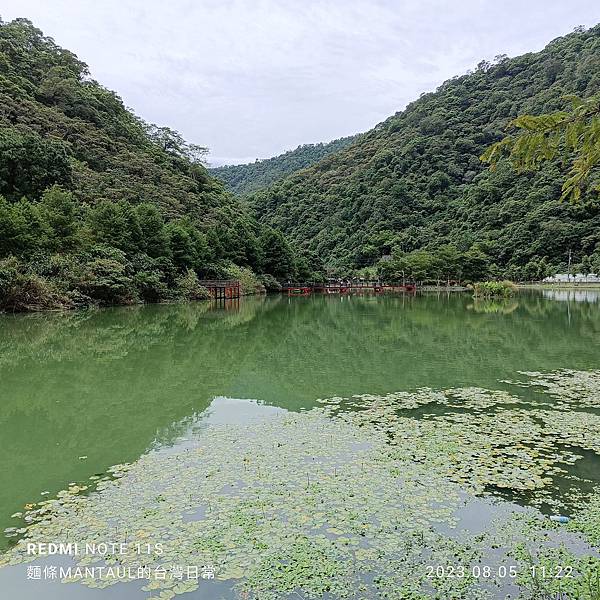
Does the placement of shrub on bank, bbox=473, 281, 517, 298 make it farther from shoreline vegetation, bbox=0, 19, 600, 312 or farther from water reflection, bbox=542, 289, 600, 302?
water reflection, bbox=542, 289, 600, 302

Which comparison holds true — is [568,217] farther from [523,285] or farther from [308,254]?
[308,254]

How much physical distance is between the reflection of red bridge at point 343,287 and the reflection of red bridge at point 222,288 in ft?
36.9

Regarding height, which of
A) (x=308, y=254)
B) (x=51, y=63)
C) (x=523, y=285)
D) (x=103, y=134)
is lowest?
(x=523, y=285)

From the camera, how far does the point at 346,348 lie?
1295cm

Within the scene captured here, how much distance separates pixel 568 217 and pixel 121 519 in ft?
203

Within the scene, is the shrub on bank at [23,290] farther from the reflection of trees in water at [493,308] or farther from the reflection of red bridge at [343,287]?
the reflection of red bridge at [343,287]

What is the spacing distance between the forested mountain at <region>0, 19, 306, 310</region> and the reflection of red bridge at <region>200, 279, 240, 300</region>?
3.05ft

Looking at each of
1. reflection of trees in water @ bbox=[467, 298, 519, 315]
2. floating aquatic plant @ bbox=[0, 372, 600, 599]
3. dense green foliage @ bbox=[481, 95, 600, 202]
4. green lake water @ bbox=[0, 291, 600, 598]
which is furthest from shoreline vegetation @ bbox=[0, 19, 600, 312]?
reflection of trees in water @ bbox=[467, 298, 519, 315]

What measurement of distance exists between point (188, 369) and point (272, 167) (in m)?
107

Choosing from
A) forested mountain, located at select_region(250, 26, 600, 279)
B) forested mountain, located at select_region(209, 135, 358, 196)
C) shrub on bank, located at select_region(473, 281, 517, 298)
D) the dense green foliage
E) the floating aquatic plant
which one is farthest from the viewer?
forested mountain, located at select_region(209, 135, 358, 196)

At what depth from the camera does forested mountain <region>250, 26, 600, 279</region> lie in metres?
55.8

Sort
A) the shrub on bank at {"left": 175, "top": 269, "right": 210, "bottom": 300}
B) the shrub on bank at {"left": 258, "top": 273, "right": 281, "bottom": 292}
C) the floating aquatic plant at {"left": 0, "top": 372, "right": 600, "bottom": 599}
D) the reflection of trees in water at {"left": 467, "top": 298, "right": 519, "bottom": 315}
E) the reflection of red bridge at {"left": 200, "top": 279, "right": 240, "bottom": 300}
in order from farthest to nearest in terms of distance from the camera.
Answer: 1. the shrub on bank at {"left": 258, "top": 273, "right": 281, "bottom": 292}
2. the reflection of red bridge at {"left": 200, "top": 279, "right": 240, "bottom": 300}
3. the shrub on bank at {"left": 175, "top": 269, "right": 210, "bottom": 300}
4. the reflection of trees in water at {"left": 467, "top": 298, "right": 519, "bottom": 315}
5. the floating aquatic plant at {"left": 0, "top": 372, "right": 600, "bottom": 599}

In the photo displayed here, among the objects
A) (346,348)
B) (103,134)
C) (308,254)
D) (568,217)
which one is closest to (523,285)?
(568,217)

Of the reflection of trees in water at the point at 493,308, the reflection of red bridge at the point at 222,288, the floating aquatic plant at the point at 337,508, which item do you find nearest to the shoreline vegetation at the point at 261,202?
the reflection of red bridge at the point at 222,288
